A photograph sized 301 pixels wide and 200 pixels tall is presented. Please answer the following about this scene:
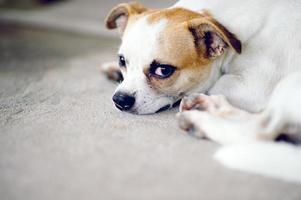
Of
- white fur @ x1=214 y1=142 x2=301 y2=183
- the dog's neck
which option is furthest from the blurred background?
the dog's neck

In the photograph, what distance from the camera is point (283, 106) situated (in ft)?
4.96

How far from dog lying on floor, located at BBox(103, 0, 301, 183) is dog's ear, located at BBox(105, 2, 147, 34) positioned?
0.46 feet

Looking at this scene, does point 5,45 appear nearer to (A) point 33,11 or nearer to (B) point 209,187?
(A) point 33,11

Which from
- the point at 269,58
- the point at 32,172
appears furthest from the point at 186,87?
the point at 32,172

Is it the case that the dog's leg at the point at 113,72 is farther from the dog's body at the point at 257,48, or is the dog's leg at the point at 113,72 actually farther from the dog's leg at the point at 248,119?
the dog's leg at the point at 248,119

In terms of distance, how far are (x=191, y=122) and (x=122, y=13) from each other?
83 cm

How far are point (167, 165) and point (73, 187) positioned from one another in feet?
1.05

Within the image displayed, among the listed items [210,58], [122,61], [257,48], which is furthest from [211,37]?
[122,61]

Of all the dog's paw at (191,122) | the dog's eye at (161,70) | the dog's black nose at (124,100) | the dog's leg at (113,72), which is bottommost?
the dog's leg at (113,72)

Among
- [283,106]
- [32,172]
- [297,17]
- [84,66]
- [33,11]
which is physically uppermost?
[297,17]

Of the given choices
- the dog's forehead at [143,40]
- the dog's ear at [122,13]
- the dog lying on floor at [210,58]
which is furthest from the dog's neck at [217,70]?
the dog's ear at [122,13]

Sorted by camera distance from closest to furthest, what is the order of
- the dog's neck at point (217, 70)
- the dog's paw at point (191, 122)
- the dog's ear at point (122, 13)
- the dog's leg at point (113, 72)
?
the dog's paw at point (191, 122) → the dog's neck at point (217, 70) → the dog's ear at point (122, 13) → the dog's leg at point (113, 72)

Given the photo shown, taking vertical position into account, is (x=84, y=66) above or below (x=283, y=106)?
below

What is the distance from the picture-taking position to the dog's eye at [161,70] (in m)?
1.84
